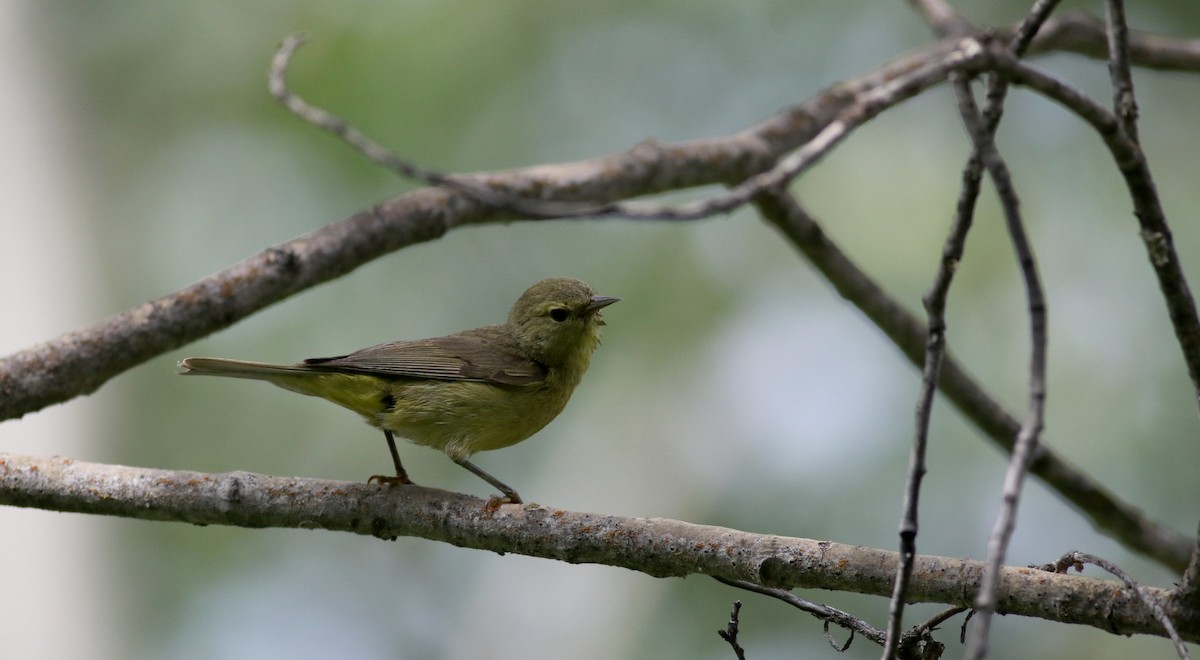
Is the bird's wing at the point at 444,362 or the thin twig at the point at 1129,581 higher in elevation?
the bird's wing at the point at 444,362

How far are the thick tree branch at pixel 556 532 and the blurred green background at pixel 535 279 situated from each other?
561 cm

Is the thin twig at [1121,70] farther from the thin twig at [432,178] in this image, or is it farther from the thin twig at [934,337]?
the thin twig at [432,178]

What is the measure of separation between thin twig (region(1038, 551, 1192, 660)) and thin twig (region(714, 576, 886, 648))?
0.54 meters

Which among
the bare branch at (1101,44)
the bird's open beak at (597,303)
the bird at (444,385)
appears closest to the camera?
the bird at (444,385)

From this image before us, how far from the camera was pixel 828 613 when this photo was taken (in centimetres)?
289

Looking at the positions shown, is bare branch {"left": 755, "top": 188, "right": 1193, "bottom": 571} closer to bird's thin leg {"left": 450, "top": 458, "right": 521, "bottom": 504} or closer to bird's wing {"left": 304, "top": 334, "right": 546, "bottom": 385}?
bird's wing {"left": 304, "top": 334, "right": 546, "bottom": 385}

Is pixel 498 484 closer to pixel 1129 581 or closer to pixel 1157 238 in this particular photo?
pixel 1129 581

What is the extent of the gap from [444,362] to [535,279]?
267 inches

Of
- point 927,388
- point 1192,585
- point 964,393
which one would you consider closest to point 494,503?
point 927,388

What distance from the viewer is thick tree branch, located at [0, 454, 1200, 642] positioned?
283 cm

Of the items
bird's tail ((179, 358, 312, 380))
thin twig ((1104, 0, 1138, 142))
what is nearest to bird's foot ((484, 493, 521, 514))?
bird's tail ((179, 358, 312, 380))

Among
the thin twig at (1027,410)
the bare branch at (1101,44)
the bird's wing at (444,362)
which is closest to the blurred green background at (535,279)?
the bare branch at (1101,44)

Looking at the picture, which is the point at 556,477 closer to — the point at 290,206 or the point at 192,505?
the point at 290,206

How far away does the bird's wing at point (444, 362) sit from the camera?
463cm
